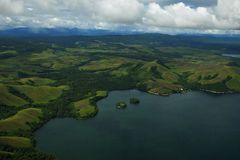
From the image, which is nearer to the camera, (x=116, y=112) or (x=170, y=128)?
(x=170, y=128)

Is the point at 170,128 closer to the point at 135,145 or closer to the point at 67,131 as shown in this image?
the point at 135,145

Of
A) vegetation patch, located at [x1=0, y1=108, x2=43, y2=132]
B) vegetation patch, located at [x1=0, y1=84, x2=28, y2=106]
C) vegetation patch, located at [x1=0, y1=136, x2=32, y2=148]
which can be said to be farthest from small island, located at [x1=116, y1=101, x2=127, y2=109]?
vegetation patch, located at [x1=0, y1=136, x2=32, y2=148]

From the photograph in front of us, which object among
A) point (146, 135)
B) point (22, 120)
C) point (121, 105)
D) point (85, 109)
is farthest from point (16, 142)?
point (121, 105)

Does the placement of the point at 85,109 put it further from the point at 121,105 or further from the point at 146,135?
the point at 146,135

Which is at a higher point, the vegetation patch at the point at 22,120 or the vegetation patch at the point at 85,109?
the vegetation patch at the point at 22,120

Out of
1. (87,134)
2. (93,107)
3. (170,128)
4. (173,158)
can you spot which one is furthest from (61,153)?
(93,107)

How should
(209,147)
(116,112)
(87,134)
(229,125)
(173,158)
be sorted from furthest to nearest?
(116,112), (229,125), (87,134), (209,147), (173,158)

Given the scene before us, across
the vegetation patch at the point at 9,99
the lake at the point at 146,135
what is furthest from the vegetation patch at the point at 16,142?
the vegetation patch at the point at 9,99

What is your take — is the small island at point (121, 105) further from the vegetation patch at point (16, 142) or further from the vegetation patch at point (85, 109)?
the vegetation patch at point (16, 142)
